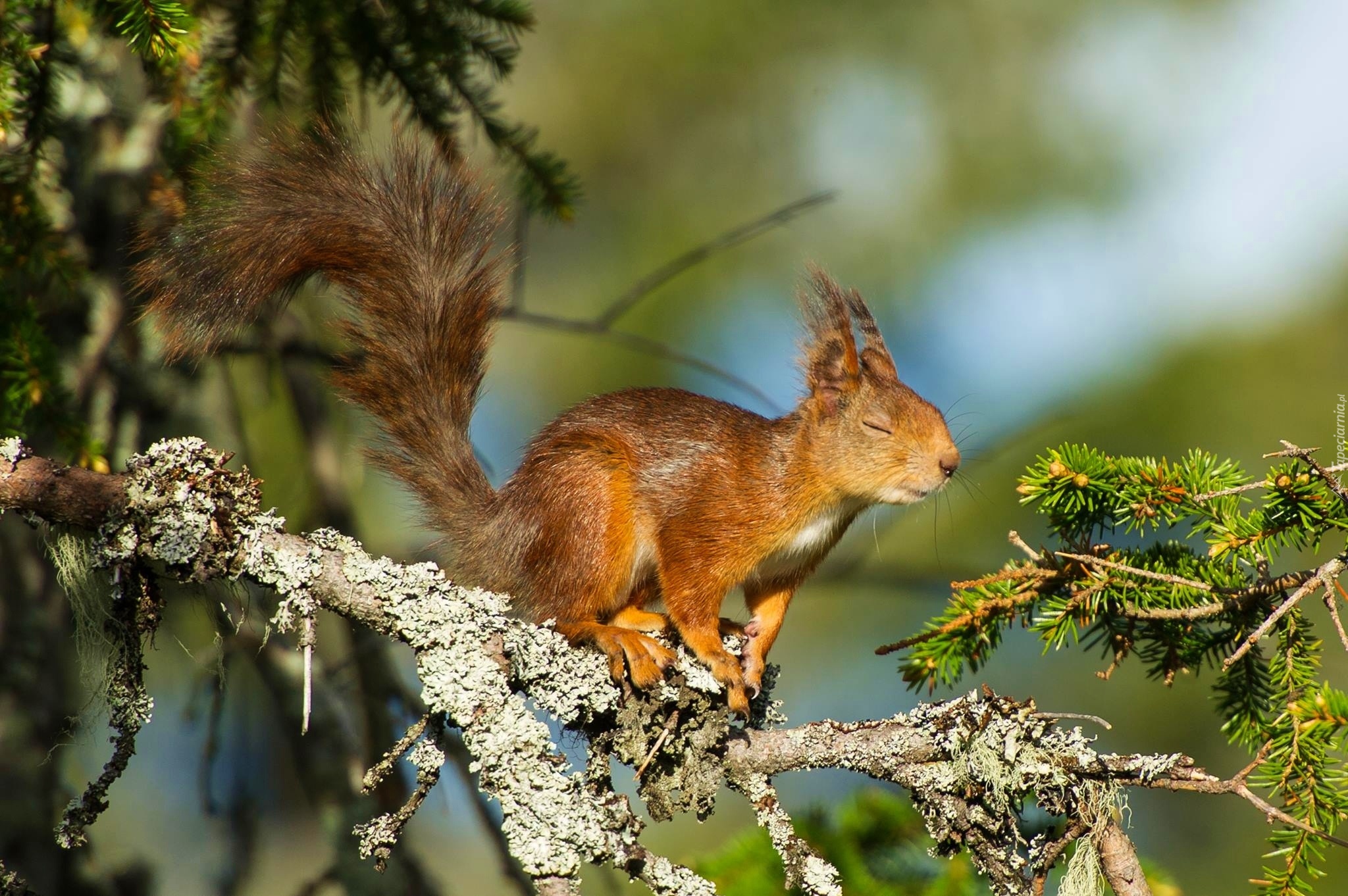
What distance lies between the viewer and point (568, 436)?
2.10m

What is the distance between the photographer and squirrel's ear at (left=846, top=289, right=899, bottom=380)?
87.0 inches

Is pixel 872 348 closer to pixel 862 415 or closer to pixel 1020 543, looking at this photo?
pixel 862 415

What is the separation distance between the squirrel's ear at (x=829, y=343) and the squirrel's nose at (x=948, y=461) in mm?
251

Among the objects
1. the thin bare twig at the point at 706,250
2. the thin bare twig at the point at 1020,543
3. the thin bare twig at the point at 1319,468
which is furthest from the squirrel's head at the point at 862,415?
the thin bare twig at the point at 1319,468

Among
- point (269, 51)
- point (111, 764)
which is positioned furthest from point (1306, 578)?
point (269, 51)

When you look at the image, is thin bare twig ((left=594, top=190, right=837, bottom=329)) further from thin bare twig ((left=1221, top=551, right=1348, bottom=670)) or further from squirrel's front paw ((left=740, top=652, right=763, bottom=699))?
thin bare twig ((left=1221, top=551, right=1348, bottom=670))

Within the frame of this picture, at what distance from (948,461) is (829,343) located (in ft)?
1.19

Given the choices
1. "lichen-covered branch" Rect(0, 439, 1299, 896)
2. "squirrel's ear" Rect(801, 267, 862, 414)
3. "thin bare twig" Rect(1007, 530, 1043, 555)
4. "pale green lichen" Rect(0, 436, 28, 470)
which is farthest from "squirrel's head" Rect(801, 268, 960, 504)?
"pale green lichen" Rect(0, 436, 28, 470)

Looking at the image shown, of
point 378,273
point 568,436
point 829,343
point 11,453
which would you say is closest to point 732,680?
point 568,436

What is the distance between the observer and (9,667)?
2014 millimetres

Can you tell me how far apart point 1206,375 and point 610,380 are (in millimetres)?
2866

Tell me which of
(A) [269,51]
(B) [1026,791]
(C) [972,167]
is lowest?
(B) [1026,791]

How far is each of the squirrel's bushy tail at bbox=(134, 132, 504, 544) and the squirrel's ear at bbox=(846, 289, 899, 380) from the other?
0.73 m

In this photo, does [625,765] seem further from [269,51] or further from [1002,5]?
[1002,5]
